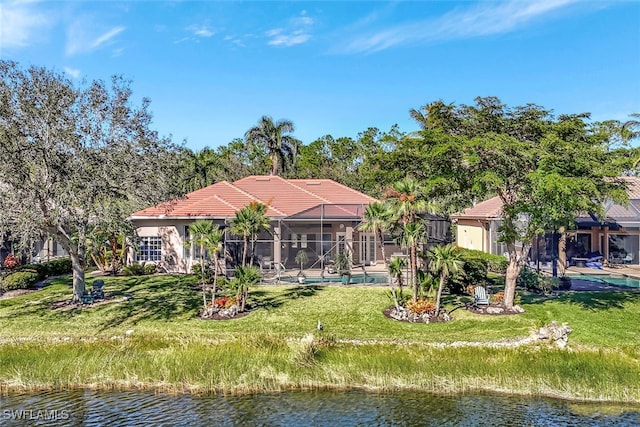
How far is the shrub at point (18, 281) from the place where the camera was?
2272 cm

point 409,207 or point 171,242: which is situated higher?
point 409,207

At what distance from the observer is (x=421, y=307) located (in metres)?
18.0

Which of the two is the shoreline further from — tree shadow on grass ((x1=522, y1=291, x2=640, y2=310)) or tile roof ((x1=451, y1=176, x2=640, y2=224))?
tile roof ((x1=451, y1=176, x2=640, y2=224))

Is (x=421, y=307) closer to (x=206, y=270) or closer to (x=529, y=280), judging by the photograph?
(x=529, y=280)

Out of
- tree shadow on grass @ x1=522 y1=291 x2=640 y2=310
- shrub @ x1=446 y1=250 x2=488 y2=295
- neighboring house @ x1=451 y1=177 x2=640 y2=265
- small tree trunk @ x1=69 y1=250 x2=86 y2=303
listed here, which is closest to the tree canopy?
small tree trunk @ x1=69 y1=250 x2=86 y2=303

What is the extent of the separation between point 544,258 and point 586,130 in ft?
52.2

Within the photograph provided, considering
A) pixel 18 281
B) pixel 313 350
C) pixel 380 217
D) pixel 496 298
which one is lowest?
pixel 313 350

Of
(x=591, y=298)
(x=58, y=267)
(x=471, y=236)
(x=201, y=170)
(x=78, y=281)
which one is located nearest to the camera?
(x=78, y=281)

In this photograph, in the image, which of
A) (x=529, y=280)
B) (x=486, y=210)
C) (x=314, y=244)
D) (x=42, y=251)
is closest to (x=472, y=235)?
(x=486, y=210)

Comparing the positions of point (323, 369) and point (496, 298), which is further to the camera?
point (496, 298)

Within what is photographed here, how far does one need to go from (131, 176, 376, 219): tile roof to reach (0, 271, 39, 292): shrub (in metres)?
5.82

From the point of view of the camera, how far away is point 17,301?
816 inches

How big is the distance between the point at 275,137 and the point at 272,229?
679 inches

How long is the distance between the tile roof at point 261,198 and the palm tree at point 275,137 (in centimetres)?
786
